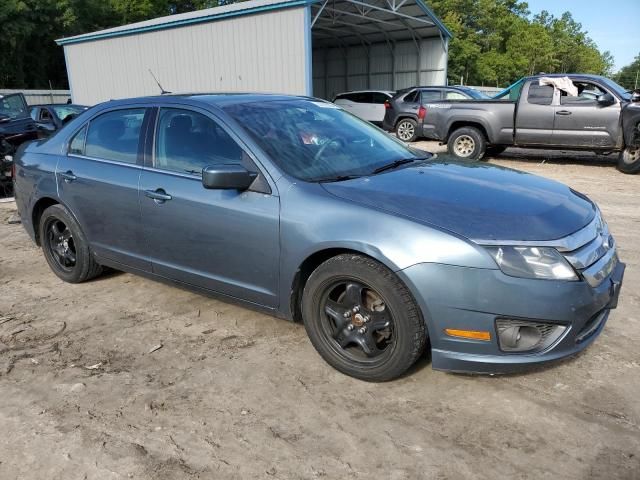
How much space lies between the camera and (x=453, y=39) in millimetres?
50000

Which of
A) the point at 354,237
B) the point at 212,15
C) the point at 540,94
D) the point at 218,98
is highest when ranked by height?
the point at 212,15

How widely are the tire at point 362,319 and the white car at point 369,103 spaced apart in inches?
721

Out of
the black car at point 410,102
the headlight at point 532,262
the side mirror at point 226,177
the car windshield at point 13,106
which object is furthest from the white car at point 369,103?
the headlight at point 532,262

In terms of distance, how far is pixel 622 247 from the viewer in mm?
5402

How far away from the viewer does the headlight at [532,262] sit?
2.58 m

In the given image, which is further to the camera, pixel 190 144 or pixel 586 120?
pixel 586 120

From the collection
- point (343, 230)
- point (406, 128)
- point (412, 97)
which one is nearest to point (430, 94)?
point (412, 97)

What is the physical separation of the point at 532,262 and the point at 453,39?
171 feet

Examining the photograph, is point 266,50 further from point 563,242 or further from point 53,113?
point 563,242

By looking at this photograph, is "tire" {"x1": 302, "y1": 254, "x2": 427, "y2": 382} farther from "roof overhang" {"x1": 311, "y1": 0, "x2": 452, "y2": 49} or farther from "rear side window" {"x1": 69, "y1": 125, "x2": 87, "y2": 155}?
"roof overhang" {"x1": 311, "y1": 0, "x2": 452, "y2": 49}

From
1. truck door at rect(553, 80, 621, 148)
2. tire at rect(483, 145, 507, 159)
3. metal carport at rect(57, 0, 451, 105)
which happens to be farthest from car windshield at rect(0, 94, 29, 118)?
truck door at rect(553, 80, 621, 148)

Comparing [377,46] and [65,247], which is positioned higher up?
[377,46]

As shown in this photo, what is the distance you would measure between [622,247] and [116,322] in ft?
15.7

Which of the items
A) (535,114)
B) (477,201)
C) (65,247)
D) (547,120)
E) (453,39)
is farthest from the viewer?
(453,39)
